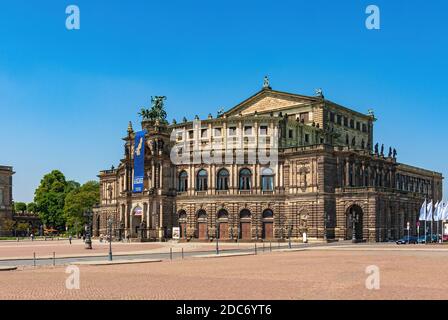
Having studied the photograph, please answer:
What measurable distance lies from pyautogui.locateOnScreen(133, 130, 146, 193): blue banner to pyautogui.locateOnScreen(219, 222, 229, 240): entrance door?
1674cm

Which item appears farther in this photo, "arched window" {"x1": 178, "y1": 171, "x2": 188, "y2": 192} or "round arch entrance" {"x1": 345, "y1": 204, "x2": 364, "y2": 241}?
"arched window" {"x1": 178, "y1": 171, "x2": 188, "y2": 192}

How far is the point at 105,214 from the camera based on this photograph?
12962 centimetres

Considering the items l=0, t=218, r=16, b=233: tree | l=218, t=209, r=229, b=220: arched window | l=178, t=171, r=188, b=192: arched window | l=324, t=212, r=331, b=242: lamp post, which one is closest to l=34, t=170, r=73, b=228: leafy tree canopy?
l=0, t=218, r=16, b=233: tree

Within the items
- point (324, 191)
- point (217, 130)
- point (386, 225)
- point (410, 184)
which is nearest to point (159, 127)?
point (217, 130)

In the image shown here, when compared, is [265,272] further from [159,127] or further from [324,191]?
[159,127]

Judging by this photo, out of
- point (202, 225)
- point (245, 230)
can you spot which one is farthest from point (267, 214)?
point (202, 225)

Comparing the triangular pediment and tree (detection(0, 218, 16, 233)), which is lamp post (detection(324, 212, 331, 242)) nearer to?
the triangular pediment

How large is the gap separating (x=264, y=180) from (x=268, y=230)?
853cm

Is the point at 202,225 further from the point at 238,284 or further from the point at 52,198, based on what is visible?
the point at 238,284

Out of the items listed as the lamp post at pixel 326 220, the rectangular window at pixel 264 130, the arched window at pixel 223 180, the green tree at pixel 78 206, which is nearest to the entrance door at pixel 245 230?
the arched window at pixel 223 180

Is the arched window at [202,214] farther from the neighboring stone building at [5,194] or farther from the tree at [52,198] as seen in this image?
the neighboring stone building at [5,194]

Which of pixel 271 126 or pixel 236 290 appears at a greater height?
pixel 271 126

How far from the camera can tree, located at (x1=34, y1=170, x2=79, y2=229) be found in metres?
159

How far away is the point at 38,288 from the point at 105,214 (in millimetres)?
105161
